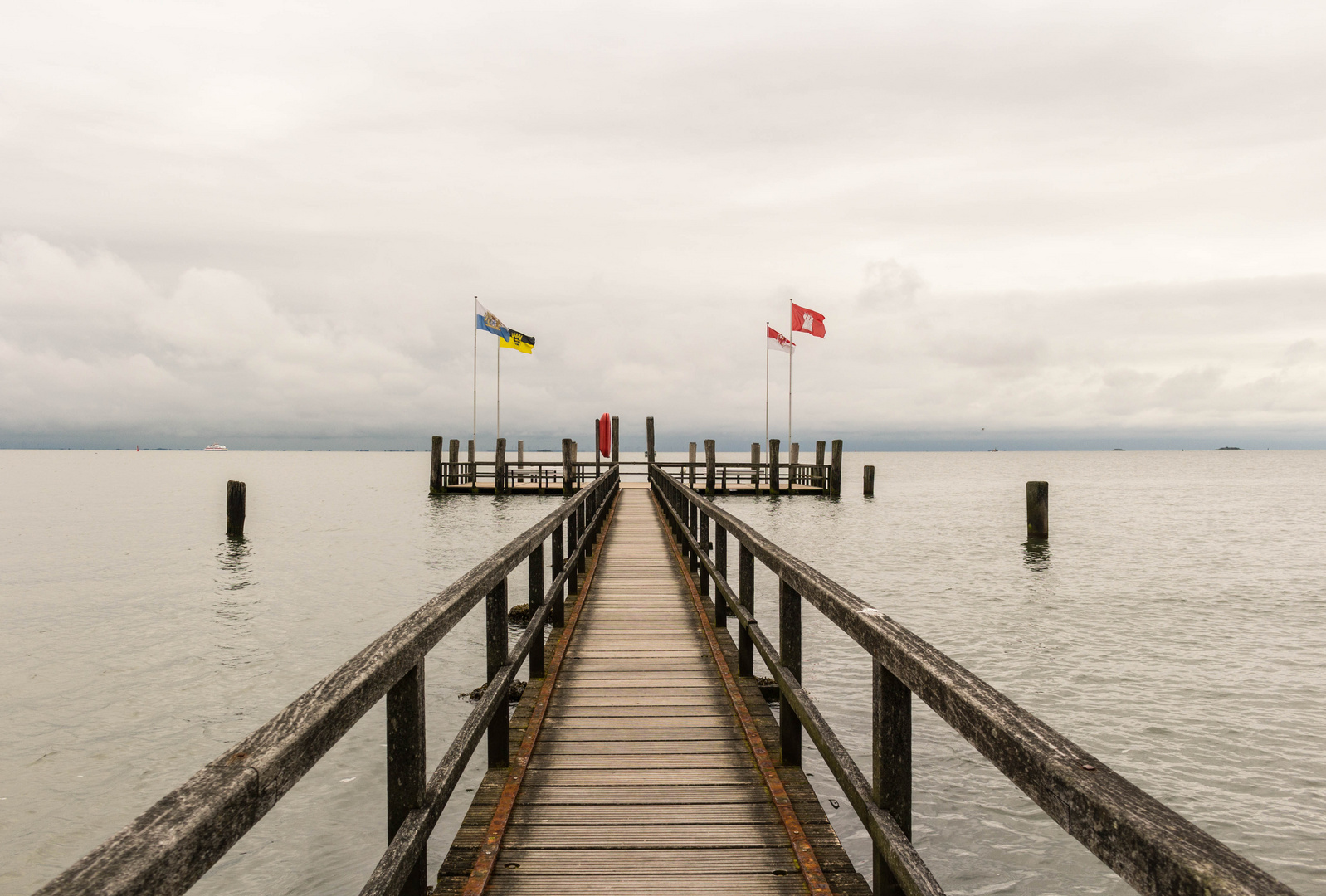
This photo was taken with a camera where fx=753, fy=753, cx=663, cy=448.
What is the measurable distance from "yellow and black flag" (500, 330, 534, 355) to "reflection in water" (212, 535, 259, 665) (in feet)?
42.5

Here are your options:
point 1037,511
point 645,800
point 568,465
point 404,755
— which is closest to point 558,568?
point 645,800

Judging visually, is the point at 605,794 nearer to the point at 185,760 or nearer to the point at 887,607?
the point at 185,760

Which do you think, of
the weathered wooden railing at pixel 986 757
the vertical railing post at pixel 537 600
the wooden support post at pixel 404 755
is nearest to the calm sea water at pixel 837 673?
the vertical railing post at pixel 537 600

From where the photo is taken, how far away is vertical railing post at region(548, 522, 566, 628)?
19.5ft

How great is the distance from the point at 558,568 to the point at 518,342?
88.1ft

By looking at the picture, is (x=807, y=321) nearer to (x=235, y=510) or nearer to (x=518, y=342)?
(x=518, y=342)

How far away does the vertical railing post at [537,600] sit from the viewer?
4867 mm

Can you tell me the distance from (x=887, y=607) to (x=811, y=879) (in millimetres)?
11603

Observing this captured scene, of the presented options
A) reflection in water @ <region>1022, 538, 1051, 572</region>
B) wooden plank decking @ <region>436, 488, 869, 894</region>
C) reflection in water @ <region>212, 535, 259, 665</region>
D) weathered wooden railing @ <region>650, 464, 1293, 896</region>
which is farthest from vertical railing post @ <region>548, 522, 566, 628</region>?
reflection in water @ <region>1022, 538, 1051, 572</region>

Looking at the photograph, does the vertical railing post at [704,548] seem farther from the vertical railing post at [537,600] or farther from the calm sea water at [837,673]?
the vertical railing post at [537,600]

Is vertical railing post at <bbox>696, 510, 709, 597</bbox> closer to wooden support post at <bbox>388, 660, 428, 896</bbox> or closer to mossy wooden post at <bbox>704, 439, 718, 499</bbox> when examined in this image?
wooden support post at <bbox>388, 660, 428, 896</bbox>

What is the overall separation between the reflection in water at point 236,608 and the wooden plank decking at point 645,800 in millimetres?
7801

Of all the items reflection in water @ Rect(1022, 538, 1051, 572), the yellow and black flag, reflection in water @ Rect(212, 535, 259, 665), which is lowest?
reflection in water @ Rect(212, 535, 259, 665)

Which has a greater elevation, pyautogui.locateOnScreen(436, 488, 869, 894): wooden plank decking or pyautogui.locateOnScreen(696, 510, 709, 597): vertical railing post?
pyautogui.locateOnScreen(696, 510, 709, 597): vertical railing post
